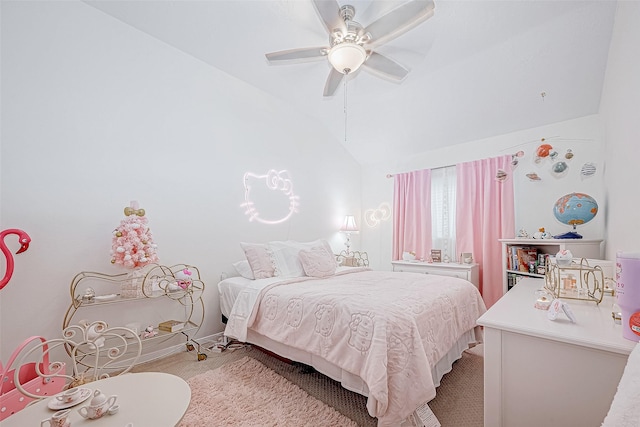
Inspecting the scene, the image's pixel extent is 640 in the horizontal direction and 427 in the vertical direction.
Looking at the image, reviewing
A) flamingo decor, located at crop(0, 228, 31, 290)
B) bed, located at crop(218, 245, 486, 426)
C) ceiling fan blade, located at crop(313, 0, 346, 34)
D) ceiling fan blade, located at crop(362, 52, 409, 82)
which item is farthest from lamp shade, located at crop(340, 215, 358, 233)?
flamingo decor, located at crop(0, 228, 31, 290)

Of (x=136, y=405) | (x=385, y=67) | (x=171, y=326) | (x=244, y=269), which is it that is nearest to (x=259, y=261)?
(x=244, y=269)

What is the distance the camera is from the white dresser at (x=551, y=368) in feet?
3.13

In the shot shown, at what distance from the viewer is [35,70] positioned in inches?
79.6

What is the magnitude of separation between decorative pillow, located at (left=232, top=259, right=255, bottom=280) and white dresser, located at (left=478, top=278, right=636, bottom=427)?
2.26 m

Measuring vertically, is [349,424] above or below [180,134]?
below

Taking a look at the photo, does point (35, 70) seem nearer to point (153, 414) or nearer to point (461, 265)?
point (153, 414)

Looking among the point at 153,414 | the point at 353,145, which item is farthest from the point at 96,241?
the point at 353,145

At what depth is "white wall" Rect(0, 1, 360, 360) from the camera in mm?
1947

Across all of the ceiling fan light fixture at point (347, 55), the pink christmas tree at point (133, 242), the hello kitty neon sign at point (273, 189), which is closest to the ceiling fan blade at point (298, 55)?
the ceiling fan light fixture at point (347, 55)

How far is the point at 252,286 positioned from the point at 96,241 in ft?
4.36

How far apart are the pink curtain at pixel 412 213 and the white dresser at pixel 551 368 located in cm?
288

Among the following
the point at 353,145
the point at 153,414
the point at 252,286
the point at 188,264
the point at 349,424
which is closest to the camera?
the point at 153,414

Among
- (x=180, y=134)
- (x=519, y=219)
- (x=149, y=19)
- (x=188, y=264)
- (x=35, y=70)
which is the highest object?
(x=149, y=19)

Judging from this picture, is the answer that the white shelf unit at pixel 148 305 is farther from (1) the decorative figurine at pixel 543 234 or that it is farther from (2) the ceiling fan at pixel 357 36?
(1) the decorative figurine at pixel 543 234
